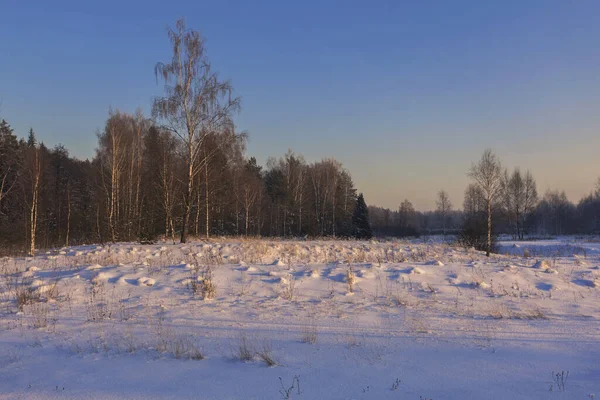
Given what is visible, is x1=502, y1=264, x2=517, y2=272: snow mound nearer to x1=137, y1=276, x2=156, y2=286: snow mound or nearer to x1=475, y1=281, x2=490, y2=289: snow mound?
x1=475, y1=281, x2=490, y2=289: snow mound

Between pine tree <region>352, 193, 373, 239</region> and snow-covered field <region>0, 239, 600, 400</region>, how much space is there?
35.5 m

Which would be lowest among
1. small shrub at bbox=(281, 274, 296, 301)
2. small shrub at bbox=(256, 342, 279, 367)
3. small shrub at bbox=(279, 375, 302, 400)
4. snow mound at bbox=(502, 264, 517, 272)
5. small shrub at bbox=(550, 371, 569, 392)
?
small shrub at bbox=(279, 375, 302, 400)

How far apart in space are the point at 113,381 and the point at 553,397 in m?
4.30

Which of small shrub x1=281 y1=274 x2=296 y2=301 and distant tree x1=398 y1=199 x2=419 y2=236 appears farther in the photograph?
distant tree x1=398 y1=199 x2=419 y2=236

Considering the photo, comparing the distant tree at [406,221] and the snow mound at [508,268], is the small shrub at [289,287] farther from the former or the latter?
the distant tree at [406,221]

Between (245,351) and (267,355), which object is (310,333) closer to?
(267,355)

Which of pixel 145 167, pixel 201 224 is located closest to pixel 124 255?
pixel 145 167

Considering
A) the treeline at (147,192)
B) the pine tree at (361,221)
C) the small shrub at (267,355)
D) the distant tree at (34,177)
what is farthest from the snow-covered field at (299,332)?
the pine tree at (361,221)

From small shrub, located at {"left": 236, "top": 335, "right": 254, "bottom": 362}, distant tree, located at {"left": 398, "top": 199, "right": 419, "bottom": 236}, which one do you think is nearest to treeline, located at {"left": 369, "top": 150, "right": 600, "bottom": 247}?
distant tree, located at {"left": 398, "top": 199, "right": 419, "bottom": 236}

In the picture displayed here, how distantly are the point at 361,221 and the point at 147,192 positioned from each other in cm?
2478

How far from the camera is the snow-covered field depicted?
3.86m

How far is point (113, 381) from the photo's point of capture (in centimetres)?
404

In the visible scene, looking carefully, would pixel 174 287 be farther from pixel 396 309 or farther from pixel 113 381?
pixel 396 309

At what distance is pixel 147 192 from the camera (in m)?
30.8
